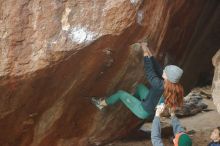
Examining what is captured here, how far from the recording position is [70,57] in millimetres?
7383

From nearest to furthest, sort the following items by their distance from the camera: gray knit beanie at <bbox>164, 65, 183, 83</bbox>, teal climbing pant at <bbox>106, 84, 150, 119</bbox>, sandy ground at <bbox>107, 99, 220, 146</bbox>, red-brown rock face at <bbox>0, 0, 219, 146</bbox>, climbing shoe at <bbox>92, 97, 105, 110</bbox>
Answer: red-brown rock face at <bbox>0, 0, 219, 146</bbox>, gray knit beanie at <bbox>164, 65, 183, 83</bbox>, teal climbing pant at <bbox>106, 84, 150, 119</bbox>, climbing shoe at <bbox>92, 97, 105, 110</bbox>, sandy ground at <bbox>107, 99, 220, 146</bbox>

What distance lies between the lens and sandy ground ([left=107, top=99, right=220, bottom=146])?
1160 centimetres

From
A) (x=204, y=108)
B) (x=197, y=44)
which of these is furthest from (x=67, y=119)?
(x=204, y=108)

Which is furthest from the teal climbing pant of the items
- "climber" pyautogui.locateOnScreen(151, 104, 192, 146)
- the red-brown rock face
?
"climber" pyautogui.locateOnScreen(151, 104, 192, 146)

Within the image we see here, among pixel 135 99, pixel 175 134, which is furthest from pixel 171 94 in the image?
pixel 135 99

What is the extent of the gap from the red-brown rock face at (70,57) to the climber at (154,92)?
0.45m

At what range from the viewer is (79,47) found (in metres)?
7.26

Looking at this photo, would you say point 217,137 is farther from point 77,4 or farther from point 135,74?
point 77,4

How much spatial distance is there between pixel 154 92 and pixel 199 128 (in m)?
6.21

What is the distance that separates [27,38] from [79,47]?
0.86 meters

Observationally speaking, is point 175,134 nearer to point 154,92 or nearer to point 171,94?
point 171,94

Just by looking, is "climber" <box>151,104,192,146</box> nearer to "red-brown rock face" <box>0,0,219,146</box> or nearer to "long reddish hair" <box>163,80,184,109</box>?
"long reddish hair" <box>163,80,184,109</box>

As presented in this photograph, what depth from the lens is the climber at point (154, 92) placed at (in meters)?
7.28

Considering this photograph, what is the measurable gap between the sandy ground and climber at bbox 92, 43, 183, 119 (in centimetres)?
301
